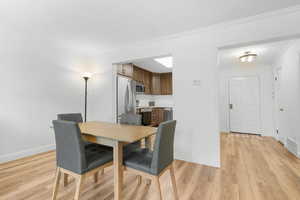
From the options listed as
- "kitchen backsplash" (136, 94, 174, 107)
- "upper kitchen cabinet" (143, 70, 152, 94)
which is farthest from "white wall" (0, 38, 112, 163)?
"kitchen backsplash" (136, 94, 174, 107)

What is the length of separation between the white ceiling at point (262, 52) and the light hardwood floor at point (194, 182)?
2.36 m

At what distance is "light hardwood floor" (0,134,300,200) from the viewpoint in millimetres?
1614

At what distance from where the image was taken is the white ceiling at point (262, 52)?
3016 millimetres

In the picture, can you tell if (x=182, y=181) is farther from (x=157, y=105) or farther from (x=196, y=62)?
(x=157, y=105)

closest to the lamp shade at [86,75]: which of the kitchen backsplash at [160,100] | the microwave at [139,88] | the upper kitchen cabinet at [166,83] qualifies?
the microwave at [139,88]

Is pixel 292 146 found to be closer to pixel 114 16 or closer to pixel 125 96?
pixel 125 96

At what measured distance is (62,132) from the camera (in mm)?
1358

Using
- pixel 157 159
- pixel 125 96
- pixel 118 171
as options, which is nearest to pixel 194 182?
pixel 157 159

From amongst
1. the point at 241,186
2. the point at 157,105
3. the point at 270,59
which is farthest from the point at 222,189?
the point at 157,105

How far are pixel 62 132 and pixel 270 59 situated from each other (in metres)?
5.28

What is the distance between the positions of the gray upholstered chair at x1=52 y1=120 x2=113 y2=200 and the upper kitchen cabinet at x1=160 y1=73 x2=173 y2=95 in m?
4.69

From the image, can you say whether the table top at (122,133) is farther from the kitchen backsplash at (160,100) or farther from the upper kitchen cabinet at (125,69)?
the kitchen backsplash at (160,100)

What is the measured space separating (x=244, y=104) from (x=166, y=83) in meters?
2.96

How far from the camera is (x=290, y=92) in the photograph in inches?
118
